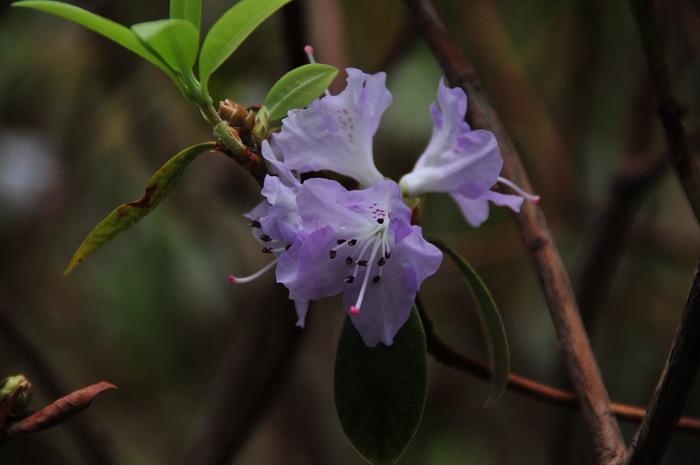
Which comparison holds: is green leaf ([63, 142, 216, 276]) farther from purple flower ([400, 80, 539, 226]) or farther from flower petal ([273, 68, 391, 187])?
purple flower ([400, 80, 539, 226])

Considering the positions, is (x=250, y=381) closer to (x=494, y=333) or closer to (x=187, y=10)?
(x=494, y=333)

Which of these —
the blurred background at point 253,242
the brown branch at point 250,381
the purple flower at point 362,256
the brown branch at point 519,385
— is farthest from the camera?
the blurred background at point 253,242

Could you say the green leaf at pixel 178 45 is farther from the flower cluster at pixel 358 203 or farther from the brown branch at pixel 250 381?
the brown branch at pixel 250 381

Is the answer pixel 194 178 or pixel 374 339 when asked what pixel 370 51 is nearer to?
pixel 194 178

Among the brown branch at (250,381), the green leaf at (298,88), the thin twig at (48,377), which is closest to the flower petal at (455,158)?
the green leaf at (298,88)

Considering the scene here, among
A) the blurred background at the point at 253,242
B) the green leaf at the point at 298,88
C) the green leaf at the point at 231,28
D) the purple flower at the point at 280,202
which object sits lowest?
the blurred background at the point at 253,242

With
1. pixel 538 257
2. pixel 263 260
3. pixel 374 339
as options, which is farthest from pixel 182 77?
pixel 263 260
